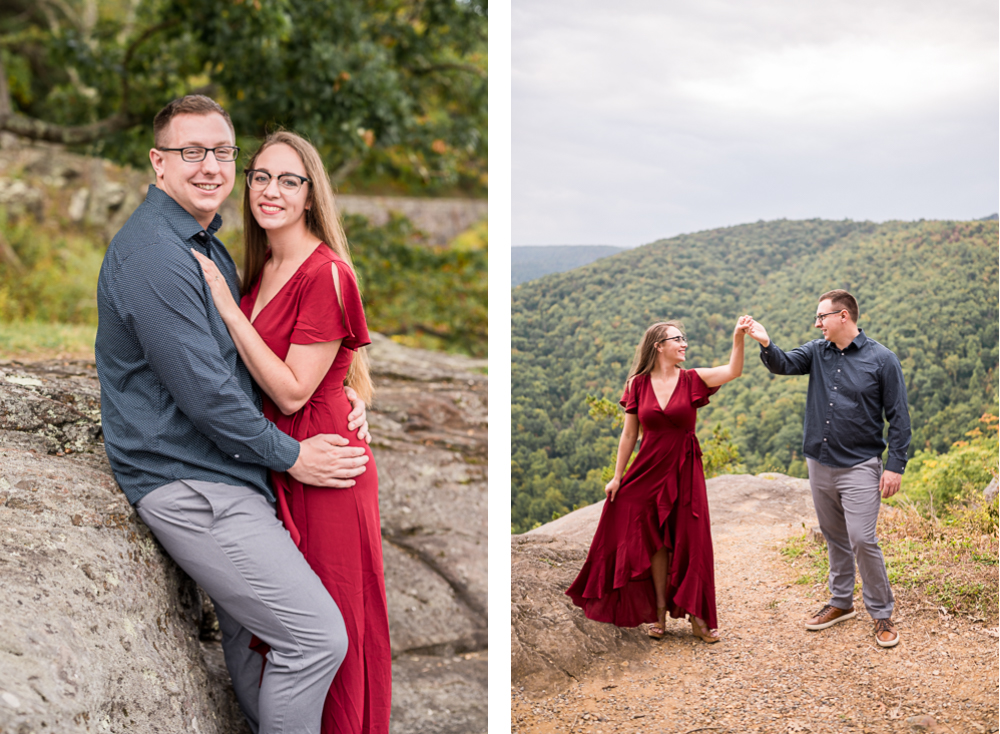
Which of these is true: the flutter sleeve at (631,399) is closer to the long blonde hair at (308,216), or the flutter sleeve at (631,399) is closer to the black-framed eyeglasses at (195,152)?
the long blonde hair at (308,216)

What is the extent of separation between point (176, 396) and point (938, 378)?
2.87 meters

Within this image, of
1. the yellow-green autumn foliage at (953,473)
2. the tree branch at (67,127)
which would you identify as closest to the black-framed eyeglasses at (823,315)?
the yellow-green autumn foliage at (953,473)

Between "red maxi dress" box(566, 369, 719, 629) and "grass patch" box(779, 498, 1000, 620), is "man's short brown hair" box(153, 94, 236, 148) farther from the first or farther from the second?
"grass patch" box(779, 498, 1000, 620)

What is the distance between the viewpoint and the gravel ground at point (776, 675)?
9.47 feet

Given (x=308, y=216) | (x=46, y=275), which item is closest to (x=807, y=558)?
(x=308, y=216)

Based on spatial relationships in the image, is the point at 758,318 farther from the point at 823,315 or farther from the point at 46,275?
the point at 46,275

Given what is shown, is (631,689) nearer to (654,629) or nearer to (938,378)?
(654,629)

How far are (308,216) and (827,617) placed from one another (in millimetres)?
2561

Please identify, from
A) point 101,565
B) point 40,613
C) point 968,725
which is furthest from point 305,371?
point 968,725

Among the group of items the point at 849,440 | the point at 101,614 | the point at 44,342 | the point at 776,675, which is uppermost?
the point at 44,342

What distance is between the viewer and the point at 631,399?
335 cm

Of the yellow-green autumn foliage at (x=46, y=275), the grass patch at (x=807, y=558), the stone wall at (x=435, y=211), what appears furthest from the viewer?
the stone wall at (x=435, y=211)

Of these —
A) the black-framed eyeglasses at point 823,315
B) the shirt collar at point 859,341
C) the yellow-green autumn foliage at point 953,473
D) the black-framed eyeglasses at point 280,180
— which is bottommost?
the yellow-green autumn foliage at point 953,473

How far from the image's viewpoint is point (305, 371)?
7.97 ft
